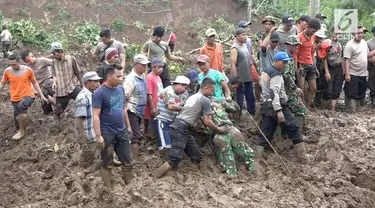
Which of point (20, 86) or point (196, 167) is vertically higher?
point (20, 86)

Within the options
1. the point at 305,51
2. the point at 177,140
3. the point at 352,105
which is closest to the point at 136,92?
the point at 177,140

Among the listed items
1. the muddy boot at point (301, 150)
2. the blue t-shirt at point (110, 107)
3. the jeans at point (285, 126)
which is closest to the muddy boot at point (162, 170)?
the blue t-shirt at point (110, 107)

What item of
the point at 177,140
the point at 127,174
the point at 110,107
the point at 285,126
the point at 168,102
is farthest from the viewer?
the point at 285,126

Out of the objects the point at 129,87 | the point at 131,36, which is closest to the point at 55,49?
the point at 129,87

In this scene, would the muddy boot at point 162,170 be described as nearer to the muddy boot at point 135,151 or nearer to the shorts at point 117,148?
the shorts at point 117,148

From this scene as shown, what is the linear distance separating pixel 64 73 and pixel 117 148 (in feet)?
8.96

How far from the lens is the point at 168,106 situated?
7.67 m

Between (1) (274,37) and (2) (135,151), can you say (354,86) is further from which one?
(2) (135,151)

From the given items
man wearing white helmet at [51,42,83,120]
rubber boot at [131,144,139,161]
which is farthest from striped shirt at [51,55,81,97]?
rubber boot at [131,144,139,161]

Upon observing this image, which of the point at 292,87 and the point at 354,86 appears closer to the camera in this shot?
the point at 292,87

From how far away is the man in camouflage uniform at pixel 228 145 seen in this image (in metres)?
7.66

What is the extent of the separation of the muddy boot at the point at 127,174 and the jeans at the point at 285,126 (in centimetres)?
239

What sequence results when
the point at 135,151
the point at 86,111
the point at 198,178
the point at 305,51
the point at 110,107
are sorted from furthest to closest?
the point at 305,51, the point at 135,151, the point at 86,111, the point at 198,178, the point at 110,107

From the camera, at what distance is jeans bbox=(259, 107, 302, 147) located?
829 centimetres
